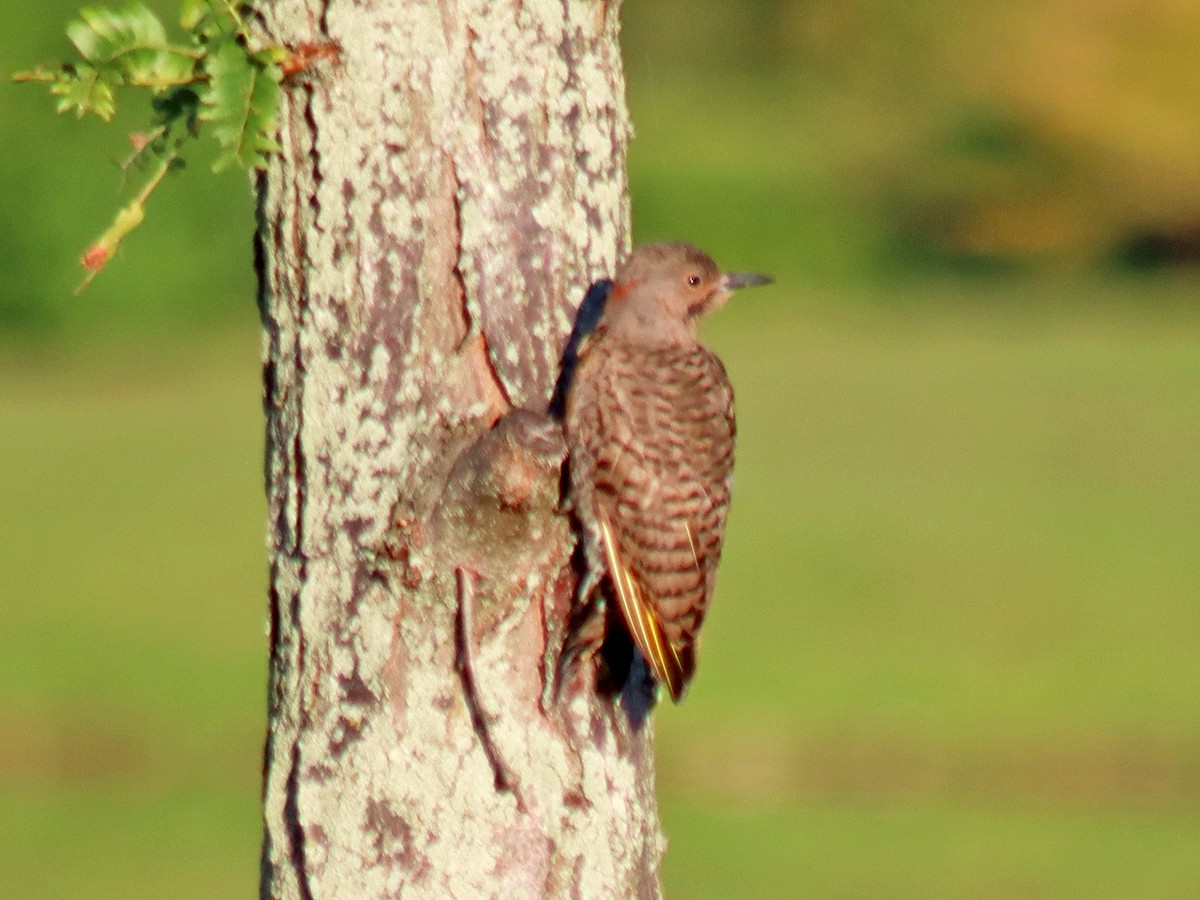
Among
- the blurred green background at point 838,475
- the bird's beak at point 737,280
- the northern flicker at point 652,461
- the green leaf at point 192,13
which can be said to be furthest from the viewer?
the blurred green background at point 838,475

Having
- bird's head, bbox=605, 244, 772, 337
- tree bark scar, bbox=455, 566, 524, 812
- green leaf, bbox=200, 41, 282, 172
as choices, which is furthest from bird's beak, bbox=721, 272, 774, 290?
green leaf, bbox=200, 41, 282, 172

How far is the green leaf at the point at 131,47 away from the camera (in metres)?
3.76

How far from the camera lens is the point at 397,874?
3990mm

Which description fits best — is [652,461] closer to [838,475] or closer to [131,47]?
[131,47]

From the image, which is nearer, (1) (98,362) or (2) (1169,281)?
(1) (98,362)

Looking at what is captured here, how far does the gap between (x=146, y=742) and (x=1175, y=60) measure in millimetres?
22816

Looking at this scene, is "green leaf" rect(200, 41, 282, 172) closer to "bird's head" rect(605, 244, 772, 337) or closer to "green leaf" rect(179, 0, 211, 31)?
"green leaf" rect(179, 0, 211, 31)

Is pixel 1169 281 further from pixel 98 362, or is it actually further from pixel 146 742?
pixel 146 742

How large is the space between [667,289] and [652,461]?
33 cm

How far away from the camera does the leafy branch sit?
3.77 m

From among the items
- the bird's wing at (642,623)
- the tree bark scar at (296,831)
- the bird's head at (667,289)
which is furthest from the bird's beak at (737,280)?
the tree bark scar at (296,831)

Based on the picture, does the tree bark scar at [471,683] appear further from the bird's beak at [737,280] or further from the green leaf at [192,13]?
the bird's beak at [737,280]

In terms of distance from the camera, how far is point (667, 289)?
4.55 m

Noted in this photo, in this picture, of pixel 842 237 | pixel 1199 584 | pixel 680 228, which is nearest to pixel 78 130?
pixel 680 228
